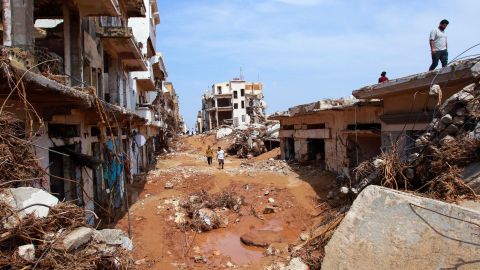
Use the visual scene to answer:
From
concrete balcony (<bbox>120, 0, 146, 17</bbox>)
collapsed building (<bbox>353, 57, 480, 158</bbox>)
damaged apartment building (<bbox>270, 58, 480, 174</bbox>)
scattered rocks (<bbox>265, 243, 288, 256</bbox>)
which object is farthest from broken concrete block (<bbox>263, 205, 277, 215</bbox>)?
concrete balcony (<bbox>120, 0, 146, 17</bbox>)

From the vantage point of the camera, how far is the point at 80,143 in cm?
984

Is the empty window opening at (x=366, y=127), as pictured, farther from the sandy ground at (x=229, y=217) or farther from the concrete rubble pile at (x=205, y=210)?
the concrete rubble pile at (x=205, y=210)

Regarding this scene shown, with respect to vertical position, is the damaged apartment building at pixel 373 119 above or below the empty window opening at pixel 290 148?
above

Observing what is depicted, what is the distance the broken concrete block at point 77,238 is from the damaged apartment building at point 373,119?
550 centimetres

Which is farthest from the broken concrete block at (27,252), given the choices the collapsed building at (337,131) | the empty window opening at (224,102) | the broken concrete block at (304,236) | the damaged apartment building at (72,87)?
the empty window opening at (224,102)

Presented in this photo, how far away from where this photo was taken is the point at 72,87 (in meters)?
6.68

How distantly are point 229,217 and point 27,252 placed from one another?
9.73 m

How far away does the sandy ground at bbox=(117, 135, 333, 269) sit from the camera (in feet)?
33.0

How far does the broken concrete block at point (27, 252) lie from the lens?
3859mm

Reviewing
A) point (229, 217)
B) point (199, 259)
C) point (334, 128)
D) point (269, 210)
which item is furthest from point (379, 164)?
point (334, 128)

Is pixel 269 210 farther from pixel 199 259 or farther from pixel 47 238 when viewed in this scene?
pixel 47 238

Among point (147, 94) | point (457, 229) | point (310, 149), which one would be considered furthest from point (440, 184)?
point (147, 94)

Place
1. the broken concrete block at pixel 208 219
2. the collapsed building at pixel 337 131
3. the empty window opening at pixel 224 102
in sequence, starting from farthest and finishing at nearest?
the empty window opening at pixel 224 102 → the collapsed building at pixel 337 131 → the broken concrete block at pixel 208 219

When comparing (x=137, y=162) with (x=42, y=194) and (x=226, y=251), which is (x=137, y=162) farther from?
(x=42, y=194)
